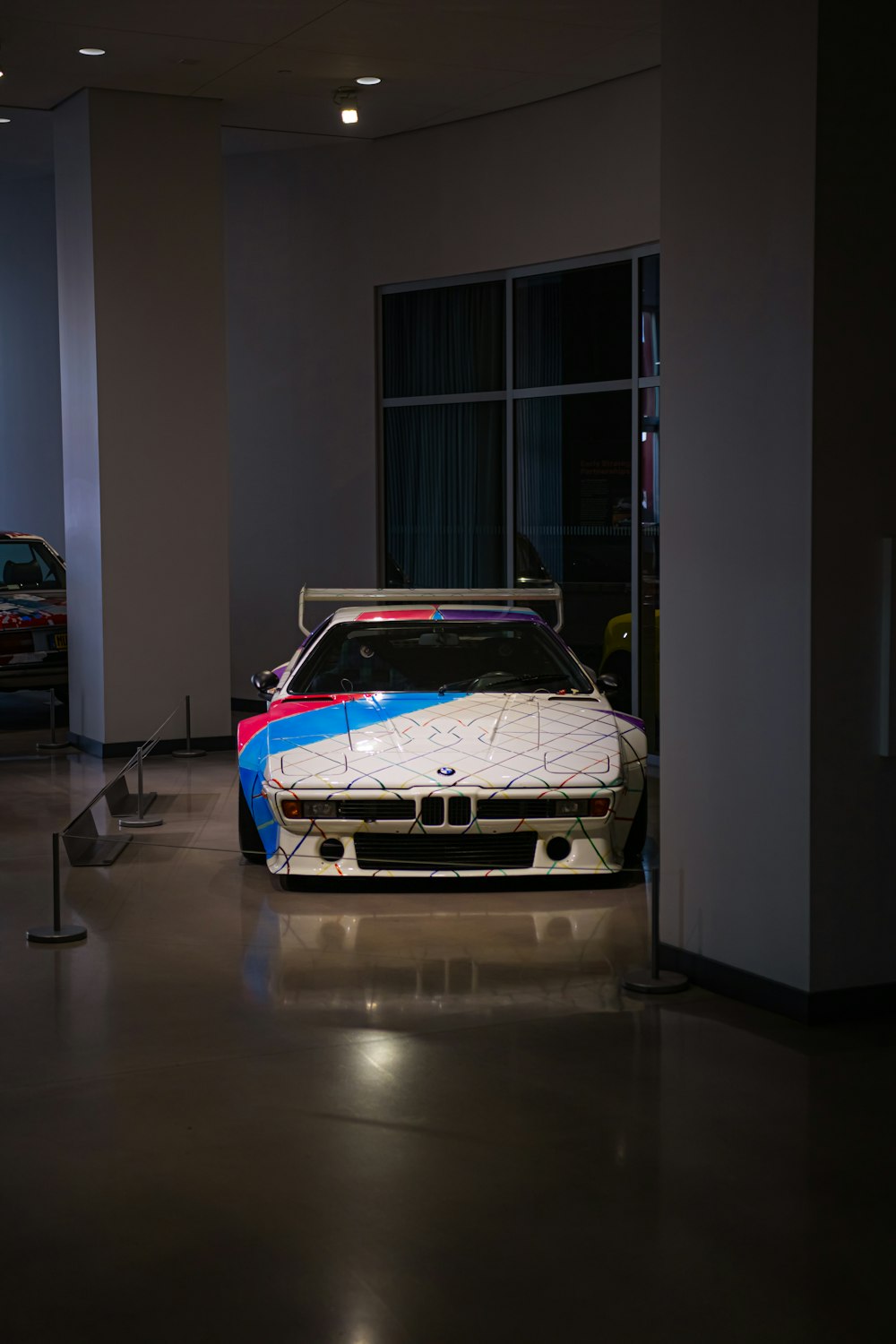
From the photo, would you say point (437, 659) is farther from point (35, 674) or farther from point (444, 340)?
point (444, 340)

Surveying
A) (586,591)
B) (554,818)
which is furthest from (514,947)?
(586,591)

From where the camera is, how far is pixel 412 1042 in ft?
14.8

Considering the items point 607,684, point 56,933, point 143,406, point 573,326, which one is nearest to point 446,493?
point 573,326

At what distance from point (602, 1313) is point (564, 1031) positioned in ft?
5.62

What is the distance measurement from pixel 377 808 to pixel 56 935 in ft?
4.47

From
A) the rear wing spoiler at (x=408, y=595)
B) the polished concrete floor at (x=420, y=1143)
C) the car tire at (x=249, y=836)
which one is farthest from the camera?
the rear wing spoiler at (x=408, y=595)

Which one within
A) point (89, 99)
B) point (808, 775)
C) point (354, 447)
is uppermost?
point (89, 99)

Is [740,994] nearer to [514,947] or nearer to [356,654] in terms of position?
[514,947]

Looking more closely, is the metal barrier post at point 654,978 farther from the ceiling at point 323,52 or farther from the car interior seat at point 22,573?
the car interior seat at point 22,573

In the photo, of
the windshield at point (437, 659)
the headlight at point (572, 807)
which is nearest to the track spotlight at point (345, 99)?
the windshield at point (437, 659)

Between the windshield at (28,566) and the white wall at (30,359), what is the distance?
300 cm

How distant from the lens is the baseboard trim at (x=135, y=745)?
35.9 feet

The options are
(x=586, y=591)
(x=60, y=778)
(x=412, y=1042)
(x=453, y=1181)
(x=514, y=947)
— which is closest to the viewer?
(x=453, y=1181)

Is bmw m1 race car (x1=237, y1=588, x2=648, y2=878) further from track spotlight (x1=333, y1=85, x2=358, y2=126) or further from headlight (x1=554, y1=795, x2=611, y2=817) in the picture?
track spotlight (x1=333, y1=85, x2=358, y2=126)
